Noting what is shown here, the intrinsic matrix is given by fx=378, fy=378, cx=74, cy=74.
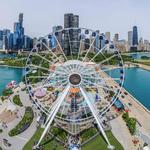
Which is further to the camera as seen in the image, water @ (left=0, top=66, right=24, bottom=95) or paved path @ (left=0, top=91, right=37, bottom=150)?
water @ (left=0, top=66, right=24, bottom=95)

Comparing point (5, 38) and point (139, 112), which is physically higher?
point (5, 38)

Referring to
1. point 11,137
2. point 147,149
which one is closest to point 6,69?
point 11,137

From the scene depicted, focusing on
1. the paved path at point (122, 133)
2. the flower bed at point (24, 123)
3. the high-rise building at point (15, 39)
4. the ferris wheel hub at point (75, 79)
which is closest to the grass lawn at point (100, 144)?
the paved path at point (122, 133)

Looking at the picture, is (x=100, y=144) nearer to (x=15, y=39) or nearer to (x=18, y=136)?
(x=18, y=136)

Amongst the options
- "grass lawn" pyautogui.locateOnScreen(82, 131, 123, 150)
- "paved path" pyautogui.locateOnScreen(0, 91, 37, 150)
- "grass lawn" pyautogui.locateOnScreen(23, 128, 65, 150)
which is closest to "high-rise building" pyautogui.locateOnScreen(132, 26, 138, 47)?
"paved path" pyautogui.locateOnScreen(0, 91, 37, 150)

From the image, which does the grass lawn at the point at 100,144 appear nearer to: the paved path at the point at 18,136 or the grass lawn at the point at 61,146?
the grass lawn at the point at 61,146

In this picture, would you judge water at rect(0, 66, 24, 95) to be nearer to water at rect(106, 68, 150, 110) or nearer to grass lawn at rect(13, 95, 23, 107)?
grass lawn at rect(13, 95, 23, 107)

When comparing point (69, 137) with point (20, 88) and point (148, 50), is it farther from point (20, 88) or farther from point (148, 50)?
point (148, 50)

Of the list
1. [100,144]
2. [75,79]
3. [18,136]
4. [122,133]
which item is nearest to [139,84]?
[122,133]
